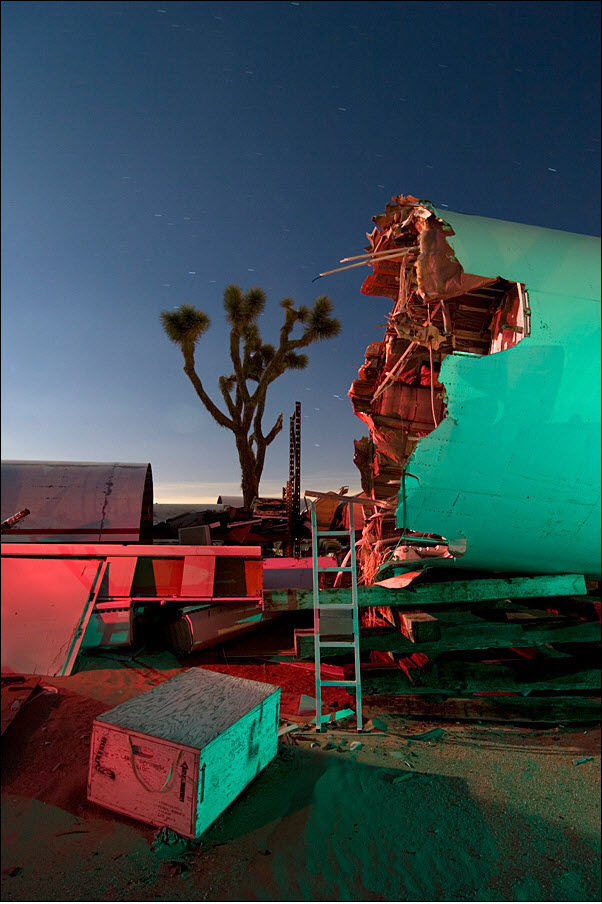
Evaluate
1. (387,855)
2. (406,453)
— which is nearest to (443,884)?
(387,855)

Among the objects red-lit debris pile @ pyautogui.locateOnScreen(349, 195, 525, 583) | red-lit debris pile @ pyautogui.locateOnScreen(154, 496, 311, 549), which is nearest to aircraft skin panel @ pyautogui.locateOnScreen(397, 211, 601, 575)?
red-lit debris pile @ pyautogui.locateOnScreen(349, 195, 525, 583)

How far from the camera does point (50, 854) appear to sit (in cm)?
154

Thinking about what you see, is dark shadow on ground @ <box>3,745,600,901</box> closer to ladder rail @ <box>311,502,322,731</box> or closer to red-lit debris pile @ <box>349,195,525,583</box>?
ladder rail @ <box>311,502,322,731</box>

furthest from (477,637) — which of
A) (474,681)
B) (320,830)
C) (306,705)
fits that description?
(320,830)

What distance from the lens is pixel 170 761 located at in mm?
2023

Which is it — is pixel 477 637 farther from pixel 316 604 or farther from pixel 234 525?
pixel 234 525

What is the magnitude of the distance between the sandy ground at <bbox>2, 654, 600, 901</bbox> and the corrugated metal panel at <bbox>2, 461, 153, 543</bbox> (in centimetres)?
112

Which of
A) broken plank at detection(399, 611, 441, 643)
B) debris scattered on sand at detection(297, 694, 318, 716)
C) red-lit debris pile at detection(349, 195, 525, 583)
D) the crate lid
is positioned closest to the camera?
red-lit debris pile at detection(349, 195, 525, 583)

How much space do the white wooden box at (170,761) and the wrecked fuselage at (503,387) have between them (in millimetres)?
1587

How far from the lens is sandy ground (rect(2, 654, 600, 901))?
65.8 inches

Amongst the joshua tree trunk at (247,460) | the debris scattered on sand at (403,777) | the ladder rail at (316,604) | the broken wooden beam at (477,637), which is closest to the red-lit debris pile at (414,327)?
the ladder rail at (316,604)

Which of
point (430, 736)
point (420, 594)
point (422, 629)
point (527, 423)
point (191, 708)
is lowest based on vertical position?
point (430, 736)

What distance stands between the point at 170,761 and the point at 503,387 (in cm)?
244

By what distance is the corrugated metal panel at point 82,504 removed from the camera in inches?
106
